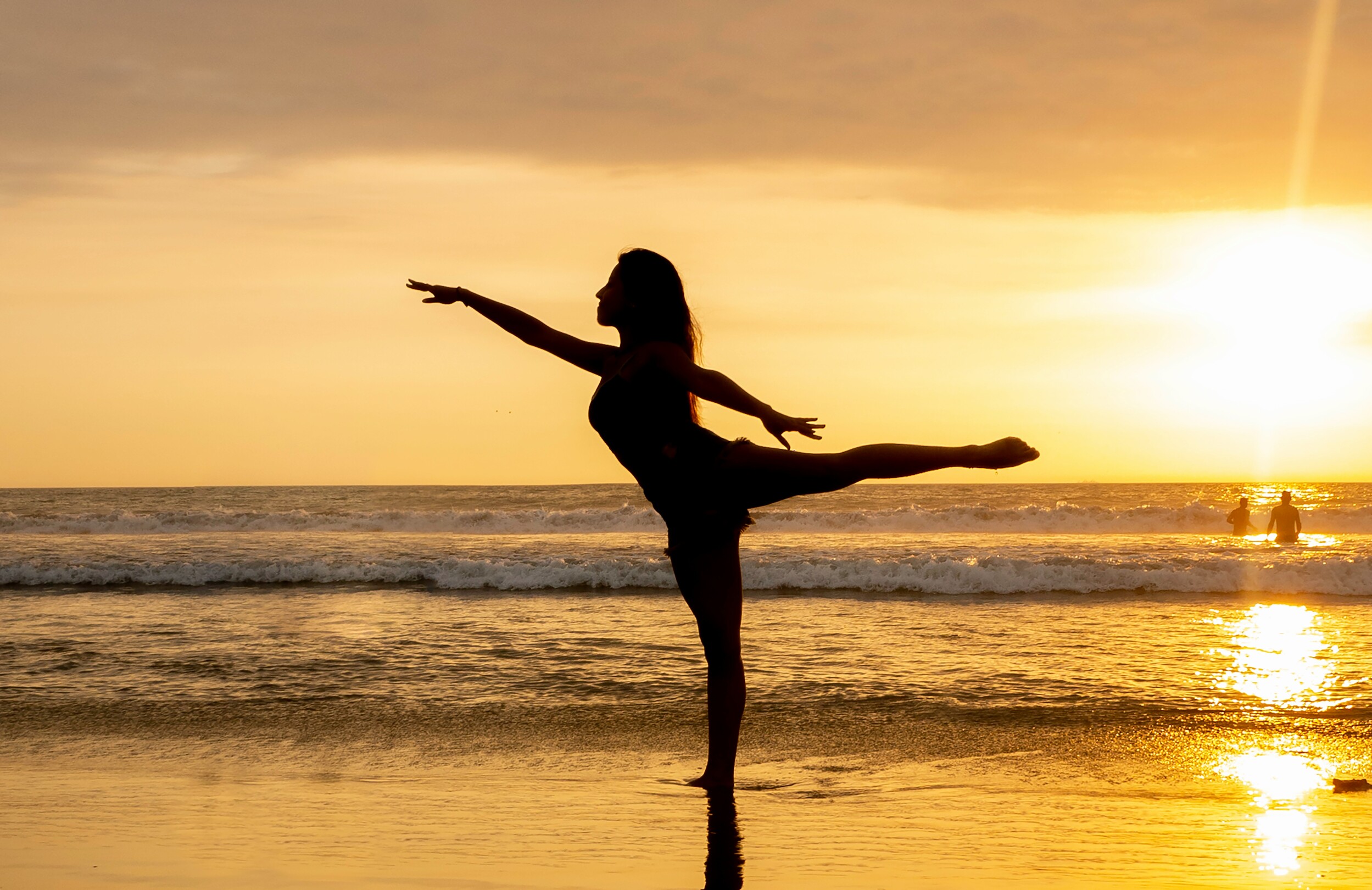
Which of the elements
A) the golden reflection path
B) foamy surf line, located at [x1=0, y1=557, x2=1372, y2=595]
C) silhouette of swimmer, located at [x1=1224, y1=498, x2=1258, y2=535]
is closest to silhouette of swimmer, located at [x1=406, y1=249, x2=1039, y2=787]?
the golden reflection path

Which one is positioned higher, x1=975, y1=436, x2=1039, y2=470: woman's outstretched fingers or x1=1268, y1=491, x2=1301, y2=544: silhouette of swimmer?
x1=975, y1=436, x2=1039, y2=470: woman's outstretched fingers

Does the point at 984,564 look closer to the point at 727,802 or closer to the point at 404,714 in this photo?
the point at 404,714

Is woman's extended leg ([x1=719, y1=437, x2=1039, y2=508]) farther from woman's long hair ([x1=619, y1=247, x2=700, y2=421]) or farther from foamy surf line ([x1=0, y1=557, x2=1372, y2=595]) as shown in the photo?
foamy surf line ([x1=0, y1=557, x2=1372, y2=595])

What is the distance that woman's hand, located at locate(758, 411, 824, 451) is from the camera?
3.91m

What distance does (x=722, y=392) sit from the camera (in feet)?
12.7

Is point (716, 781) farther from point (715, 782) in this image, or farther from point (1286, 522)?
point (1286, 522)

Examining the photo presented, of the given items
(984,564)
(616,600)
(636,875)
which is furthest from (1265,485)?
(636,875)

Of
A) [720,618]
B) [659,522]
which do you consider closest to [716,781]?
[720,618]

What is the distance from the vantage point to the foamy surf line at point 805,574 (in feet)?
47.2

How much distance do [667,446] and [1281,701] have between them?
202 inches

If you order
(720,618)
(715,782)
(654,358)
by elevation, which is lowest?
(715,782)

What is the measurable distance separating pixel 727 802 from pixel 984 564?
36.7 ft

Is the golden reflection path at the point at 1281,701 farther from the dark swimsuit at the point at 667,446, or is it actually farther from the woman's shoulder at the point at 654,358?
the woman's shoulder at the point at 654,358

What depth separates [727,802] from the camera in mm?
4527
